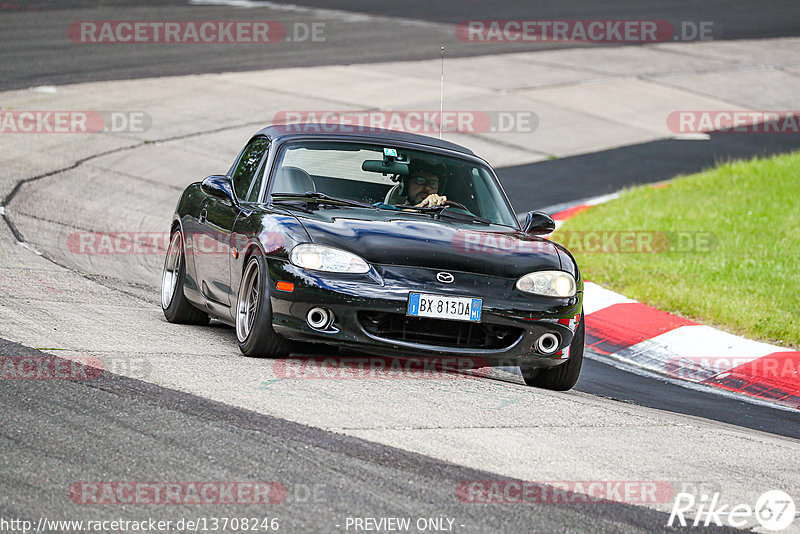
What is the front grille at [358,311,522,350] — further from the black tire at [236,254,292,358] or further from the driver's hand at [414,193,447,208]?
the driver's hand at [414,193,447,208]

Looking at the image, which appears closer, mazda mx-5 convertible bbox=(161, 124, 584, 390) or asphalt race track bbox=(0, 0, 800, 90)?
mazda mx-5 convertible bbox=(161, 124, 584, 390)

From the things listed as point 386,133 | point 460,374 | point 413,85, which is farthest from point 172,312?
point 413,85

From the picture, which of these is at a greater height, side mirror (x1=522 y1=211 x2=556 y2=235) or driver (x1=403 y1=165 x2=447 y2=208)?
driver (x1=403 y1=165 x2=447 y2=208)

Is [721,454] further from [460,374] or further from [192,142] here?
[192,142]

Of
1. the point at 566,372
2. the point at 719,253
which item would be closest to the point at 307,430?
the point at 566,372

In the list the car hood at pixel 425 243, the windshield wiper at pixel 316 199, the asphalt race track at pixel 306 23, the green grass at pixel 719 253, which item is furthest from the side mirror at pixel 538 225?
the asphalt race track at pixel 306 23

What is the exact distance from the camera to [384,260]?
658 cm

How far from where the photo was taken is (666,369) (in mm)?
8648

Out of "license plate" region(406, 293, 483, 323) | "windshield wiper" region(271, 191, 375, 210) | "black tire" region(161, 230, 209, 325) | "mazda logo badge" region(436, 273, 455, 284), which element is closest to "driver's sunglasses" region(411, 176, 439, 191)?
"windshield wiper" region(271, 191, 375, 210)

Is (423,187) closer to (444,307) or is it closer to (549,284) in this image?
(549,284)

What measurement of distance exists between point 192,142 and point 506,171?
4.41 metres

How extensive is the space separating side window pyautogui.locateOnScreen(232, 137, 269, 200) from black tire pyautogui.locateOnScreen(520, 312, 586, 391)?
2.31 metres

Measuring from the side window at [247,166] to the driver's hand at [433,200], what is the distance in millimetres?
1155

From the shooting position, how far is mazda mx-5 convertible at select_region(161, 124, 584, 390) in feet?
21.4
